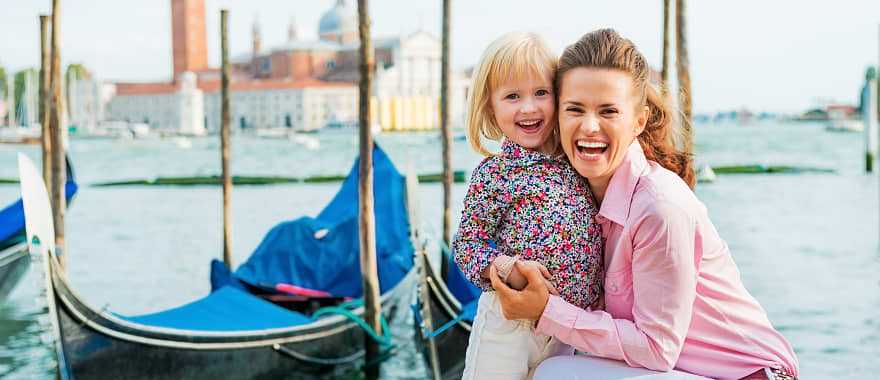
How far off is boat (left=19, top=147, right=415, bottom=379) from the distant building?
37810 millimetres

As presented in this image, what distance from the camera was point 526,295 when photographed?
3.15 feet

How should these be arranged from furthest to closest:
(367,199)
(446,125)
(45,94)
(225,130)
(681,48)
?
→ (225,130) < (45,94) < (446,125) < (681,48) < (367,199)

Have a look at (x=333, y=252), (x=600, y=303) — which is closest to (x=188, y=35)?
(x=333, y=252)

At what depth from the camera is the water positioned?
4.57 m

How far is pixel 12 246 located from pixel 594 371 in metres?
4.31

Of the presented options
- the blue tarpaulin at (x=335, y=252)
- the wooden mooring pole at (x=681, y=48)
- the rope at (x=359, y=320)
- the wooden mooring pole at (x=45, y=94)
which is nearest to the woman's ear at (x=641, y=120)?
the rope at (x=359, y=320)

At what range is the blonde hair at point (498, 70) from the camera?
104 cm

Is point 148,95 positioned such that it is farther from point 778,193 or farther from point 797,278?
point 797,278

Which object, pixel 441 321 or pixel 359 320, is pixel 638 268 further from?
pixel 359 320

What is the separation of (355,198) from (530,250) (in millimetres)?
3059

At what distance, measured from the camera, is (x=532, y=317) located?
0.98 m

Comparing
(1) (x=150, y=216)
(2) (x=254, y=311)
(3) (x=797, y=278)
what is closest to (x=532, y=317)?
(2) (x=254, y=311)

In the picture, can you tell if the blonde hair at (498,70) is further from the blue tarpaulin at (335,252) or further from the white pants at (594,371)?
the blue tarpaulin at (335,252)

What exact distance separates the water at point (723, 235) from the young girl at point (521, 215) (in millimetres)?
1967
